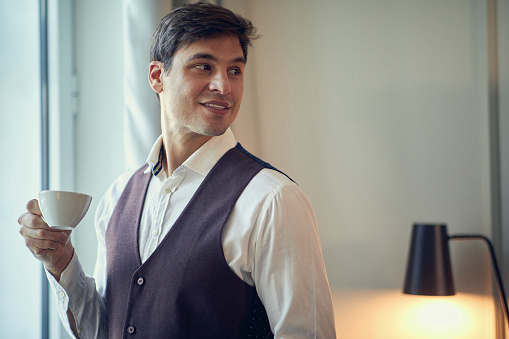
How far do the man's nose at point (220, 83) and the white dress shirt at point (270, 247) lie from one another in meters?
0.15

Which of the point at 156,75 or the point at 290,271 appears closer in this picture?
the point at 290,271

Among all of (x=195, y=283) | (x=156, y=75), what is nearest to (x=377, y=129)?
(x=156, y=75)

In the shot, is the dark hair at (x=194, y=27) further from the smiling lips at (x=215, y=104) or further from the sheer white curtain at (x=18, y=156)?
the sheer white curtain at (x=18, y=156)

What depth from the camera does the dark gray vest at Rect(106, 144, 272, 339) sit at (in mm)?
1031

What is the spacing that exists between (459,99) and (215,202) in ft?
3.89

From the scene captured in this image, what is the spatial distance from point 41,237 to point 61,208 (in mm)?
134

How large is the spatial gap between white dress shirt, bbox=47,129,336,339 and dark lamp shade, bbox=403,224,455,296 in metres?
0.70

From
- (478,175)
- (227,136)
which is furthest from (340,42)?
(227,136)

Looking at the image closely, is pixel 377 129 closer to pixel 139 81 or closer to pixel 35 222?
pixel 139 81

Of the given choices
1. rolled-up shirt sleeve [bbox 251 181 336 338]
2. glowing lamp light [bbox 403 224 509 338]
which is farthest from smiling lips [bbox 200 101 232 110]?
glowing lamp light [bbox 403 224 509 338]

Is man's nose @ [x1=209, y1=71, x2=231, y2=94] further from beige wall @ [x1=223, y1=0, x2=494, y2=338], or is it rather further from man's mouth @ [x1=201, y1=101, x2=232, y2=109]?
beige wall @ [x1=223, y1=0, x2=494, y2=338]

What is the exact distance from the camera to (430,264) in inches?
64.1

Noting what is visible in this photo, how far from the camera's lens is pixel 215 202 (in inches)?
43.3

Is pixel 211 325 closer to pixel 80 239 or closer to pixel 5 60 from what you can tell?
pixel 80 239
